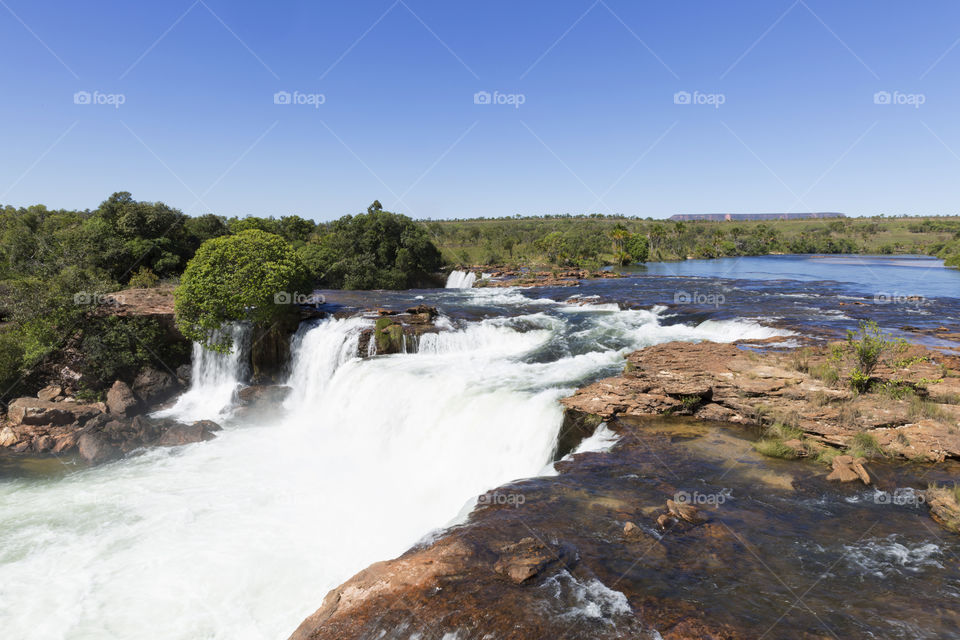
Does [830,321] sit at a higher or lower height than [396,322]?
lower

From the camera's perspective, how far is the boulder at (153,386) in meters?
21.7

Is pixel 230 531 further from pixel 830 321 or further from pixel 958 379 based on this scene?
pixel 830 321

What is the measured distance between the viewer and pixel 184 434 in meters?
18.2

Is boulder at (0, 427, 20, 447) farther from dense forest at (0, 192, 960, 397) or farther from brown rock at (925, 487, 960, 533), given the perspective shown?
brown rock at (925, 487, 960, 533)

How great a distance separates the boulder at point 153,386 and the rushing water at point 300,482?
1.04m

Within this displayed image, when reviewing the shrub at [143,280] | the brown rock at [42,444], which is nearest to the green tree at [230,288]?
the brown rock at [42,444]

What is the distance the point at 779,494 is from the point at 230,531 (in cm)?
1277

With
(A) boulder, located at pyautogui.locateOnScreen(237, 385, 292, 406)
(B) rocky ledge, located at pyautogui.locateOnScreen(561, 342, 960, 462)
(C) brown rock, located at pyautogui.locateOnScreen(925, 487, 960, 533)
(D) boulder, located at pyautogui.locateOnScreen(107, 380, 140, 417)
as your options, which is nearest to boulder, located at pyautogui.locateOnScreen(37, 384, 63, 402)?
(D) boulder, located at pyautogui.locateOnScreen(107, 380, 140, 417)

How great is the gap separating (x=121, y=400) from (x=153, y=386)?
1781 millimetres

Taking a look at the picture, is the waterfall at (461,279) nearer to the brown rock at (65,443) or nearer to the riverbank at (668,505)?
the brown rock at (65,443)

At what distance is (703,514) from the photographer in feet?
28.3

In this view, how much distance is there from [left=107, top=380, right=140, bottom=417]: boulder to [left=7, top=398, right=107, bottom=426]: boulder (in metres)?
0.72

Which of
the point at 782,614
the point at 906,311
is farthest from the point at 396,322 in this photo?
the point at 906,311

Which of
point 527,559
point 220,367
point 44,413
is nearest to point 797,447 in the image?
point 527,559
